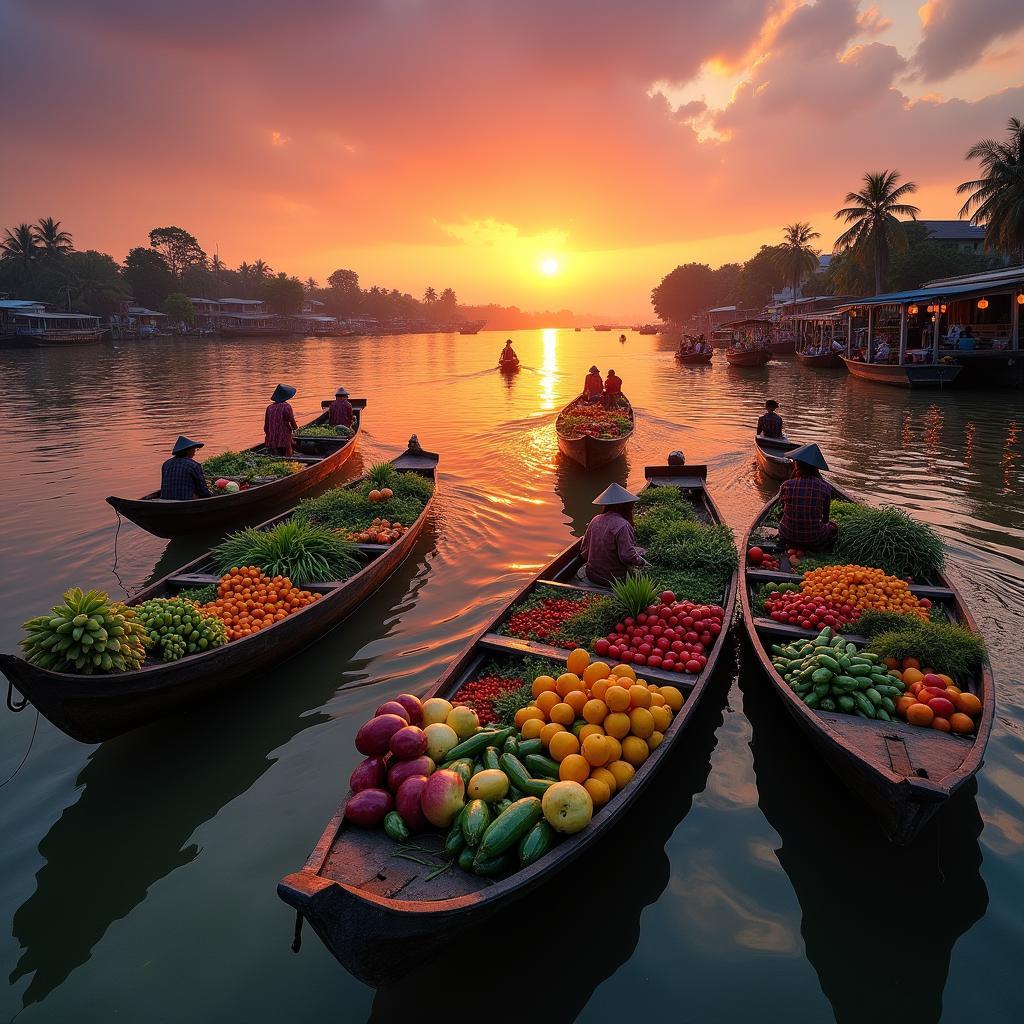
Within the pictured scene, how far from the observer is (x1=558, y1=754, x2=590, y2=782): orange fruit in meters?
3.90

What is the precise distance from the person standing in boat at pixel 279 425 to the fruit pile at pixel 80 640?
920 centimetres

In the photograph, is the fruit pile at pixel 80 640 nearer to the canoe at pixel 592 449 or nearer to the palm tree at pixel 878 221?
the canoe at pixel 592 449

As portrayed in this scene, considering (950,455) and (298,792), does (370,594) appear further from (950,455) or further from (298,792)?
(950,455)

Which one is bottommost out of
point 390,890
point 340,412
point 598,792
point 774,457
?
point 390,890

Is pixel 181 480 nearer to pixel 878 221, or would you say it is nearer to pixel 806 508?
pixel 806 508

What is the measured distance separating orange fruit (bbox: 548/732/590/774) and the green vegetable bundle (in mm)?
1997

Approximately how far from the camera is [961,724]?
4.39m

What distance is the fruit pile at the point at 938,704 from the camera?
4441mm

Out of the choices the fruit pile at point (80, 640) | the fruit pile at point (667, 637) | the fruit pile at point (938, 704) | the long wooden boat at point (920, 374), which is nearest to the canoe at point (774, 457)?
the fruit pile at point (667, 637)

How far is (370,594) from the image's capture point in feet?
28.7

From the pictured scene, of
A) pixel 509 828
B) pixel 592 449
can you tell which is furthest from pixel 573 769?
pixel 592 449

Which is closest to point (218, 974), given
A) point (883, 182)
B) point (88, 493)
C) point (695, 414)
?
point (88, 493)

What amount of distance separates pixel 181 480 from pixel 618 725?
28.5ft

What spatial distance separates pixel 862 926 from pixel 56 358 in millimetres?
60764
